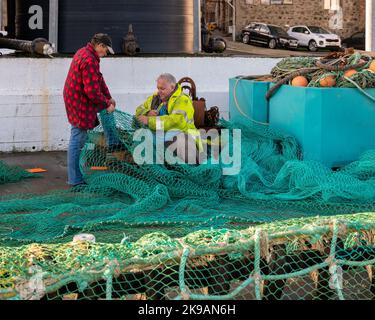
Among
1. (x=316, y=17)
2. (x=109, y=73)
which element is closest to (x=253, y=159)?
(x=109, y=73)

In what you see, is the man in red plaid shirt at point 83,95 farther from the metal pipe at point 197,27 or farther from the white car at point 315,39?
the white car at point 315,39

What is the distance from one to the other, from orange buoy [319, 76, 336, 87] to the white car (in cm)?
3177

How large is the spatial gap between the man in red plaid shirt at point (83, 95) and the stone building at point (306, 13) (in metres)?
37.7

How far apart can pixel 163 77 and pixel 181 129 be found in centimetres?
63

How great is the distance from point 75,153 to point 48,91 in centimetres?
318

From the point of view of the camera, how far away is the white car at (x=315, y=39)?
129 ft

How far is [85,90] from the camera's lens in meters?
7.91

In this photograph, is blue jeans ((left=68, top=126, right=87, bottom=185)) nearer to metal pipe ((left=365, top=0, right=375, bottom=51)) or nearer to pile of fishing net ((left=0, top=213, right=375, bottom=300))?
pile of fishing net ((left=0, top=213, right=375, bottom=300))

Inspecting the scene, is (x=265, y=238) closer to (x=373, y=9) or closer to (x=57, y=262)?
(x=57, y=262)

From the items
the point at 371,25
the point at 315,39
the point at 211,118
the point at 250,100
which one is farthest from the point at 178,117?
the point at 315,39

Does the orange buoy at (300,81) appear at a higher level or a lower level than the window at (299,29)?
lower

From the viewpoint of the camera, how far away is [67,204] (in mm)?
6758

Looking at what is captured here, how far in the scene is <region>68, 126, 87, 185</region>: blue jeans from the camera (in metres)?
8.09

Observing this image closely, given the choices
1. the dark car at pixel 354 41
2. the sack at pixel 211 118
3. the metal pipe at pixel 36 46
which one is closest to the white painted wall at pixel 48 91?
the metal pipe at pixel 36 46
